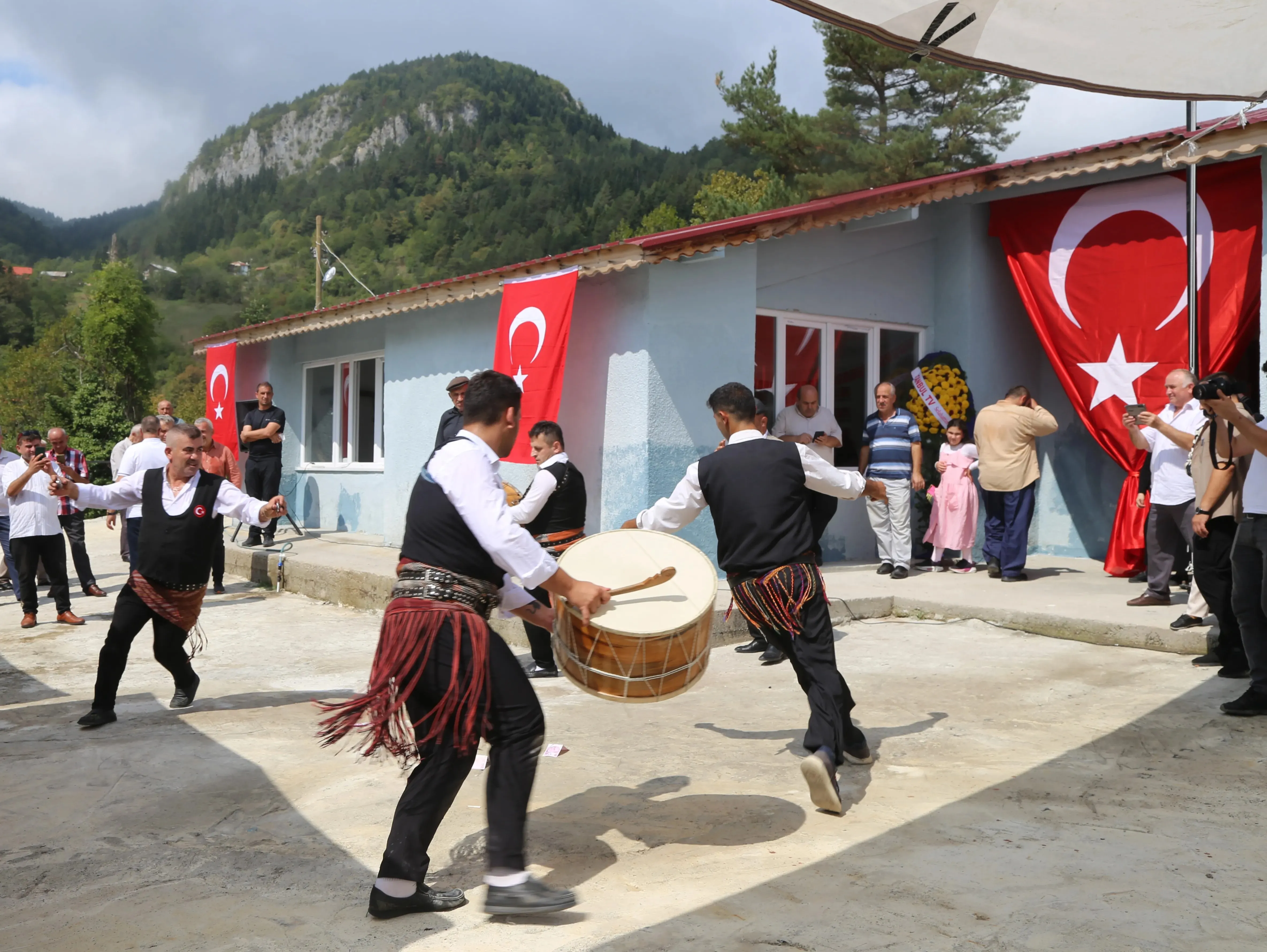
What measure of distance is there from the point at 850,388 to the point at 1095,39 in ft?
25.5

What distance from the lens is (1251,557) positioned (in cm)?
559

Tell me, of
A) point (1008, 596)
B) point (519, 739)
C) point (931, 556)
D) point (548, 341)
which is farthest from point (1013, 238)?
point (519, 739)

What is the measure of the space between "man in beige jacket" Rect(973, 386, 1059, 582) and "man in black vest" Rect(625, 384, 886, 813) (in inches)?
207

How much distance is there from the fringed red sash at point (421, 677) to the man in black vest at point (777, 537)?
118cm

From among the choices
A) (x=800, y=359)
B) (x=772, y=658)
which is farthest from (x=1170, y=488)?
(x=800, y=359)

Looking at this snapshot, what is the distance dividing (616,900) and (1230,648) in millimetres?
4542

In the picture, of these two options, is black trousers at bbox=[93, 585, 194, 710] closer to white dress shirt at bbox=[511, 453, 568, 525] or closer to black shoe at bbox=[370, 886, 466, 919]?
white dress shirt at bbox=[511, 453, 568, 525]

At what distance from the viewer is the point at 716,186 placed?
3975 centimetres

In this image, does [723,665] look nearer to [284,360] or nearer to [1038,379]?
[1038,379]

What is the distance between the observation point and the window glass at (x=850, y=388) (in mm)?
10781

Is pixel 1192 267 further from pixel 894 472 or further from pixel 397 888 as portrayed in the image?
pixel 397 888

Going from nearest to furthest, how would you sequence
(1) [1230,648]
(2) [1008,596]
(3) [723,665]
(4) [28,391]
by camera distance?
1. (1) [1230,648]
2. (3) [723,665]
3. (2) [1008,596]
4. (4) [28,391]

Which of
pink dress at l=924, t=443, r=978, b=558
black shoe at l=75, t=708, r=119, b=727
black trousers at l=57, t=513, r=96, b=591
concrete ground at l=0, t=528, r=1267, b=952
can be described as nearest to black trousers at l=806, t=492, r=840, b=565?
concrete ground at l=0, t=528, r=1267, b=952

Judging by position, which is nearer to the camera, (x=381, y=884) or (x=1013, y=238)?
(x=381, y=884)
